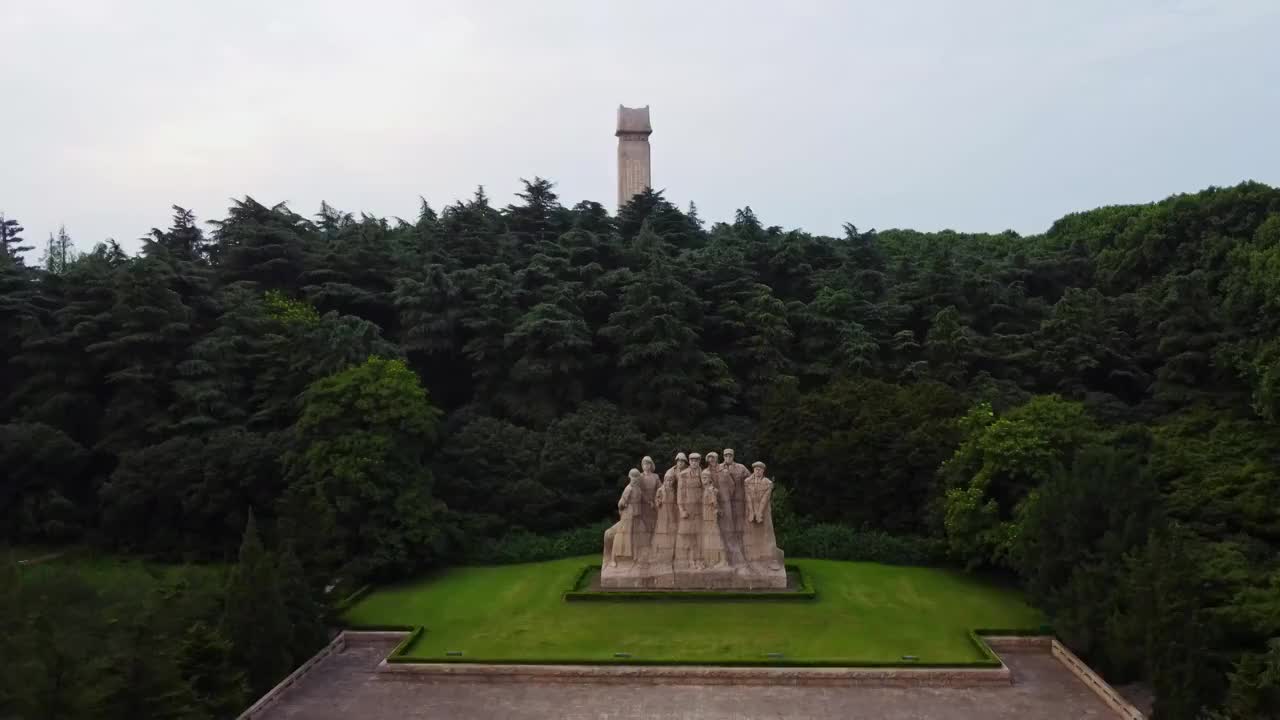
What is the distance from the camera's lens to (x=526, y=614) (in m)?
19.7

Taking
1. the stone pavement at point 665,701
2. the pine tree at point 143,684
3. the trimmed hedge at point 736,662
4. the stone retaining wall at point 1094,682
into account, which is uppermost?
the pine tree at point 143,684

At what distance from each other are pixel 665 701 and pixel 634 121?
114ft

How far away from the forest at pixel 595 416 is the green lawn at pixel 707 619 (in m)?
0.99

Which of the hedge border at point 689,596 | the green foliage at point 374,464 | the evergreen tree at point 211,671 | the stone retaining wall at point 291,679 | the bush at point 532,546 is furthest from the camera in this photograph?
the bush at point 532,546

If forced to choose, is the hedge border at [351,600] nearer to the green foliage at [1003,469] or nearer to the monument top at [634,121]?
the green foliage at [1003,469]

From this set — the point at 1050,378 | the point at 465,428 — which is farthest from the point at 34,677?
the point at 1050,378

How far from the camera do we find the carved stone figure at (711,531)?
2080 cm

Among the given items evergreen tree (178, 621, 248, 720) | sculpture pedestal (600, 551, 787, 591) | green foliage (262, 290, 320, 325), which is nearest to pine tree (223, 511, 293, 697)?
evergreen tree (178, 621, 248, 720)

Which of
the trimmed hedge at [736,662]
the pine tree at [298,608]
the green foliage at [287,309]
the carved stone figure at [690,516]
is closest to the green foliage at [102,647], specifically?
the pine tree at [298,608]

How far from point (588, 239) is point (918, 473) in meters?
15.0

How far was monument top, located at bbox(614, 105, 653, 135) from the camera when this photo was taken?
1815 inches

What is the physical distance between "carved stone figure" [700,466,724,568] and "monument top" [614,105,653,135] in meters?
28.2

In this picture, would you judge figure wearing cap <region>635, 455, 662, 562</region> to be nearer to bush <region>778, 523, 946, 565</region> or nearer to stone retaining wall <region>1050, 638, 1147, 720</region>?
bush <region>778, 523, 946, 565</region>

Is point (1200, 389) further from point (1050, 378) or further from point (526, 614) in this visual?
point (526, 614)
